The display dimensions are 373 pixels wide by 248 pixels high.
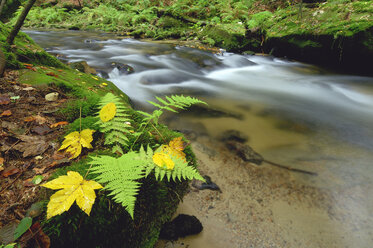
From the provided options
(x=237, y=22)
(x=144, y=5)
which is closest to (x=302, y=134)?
(x=237, y=22)

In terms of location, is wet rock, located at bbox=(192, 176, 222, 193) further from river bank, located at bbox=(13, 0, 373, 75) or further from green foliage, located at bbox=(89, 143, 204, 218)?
river bank, located at bbox=(13, 0, 373, 75)

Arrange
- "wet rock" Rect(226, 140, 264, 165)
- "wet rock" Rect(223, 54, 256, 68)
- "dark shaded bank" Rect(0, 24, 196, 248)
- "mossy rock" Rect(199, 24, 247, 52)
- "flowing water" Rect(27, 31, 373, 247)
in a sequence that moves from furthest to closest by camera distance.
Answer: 1. "mossy rock" Rect(199, 24, 247, 52)
2. "wet rock" Rect(223, 54, 256, 68)
3. "wet rock" Rect(226, 140, 264, 165)
4. "flowing water" Rect(27, 31, 373, 247)
5. "dark shaded bank" Rect(0, 24, 196, 248)

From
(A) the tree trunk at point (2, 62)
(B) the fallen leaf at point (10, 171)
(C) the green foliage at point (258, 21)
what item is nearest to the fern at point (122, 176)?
(B) the fallen leaf at point (10, 171)

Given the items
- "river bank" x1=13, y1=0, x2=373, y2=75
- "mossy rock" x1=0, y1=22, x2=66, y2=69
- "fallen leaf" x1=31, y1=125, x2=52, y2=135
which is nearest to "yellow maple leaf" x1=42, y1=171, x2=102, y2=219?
"fallen leaf" x1=31, y1=125, x2=52, y2=135

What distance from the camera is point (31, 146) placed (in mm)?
1628

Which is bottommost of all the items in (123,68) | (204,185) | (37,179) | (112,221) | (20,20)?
(204,185)

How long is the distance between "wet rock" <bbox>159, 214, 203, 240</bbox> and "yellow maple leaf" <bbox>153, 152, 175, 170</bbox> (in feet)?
2.78

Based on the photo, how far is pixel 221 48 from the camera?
37.9ft

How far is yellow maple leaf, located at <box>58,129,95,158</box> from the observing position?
62.3 inches

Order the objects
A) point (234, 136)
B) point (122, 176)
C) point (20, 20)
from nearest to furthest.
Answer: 1. point (122, 176)
2. point (20, 20)
3. point (234, 136)

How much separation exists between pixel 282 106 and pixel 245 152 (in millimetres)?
2718

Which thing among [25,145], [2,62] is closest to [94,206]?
[25,145]

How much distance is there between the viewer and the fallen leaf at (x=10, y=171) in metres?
1.38

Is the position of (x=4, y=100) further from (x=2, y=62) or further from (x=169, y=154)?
(x=169, y=154)
